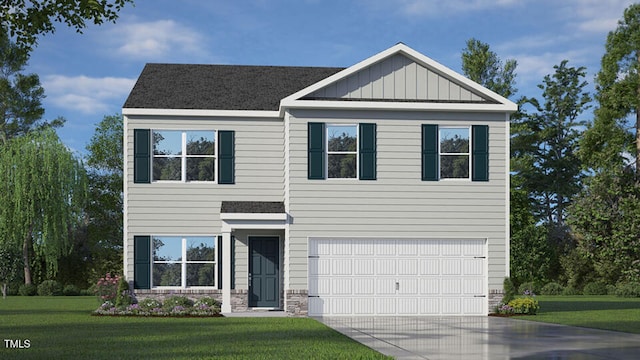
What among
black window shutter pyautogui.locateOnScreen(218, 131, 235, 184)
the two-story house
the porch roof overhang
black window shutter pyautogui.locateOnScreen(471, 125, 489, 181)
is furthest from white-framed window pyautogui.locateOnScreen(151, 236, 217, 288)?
black window shutter pyautogui.locateOnScreen(471, 125, 489, 181)

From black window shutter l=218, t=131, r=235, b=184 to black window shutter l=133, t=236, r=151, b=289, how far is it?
2822 millimetres

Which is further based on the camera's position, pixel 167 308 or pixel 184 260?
pixel 184 260

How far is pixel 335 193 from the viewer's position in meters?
24.6

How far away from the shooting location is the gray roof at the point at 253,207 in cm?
2488

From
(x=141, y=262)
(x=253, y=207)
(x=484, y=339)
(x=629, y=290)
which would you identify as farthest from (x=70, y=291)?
(x=484, y=339)

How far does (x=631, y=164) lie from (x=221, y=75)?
2190cm

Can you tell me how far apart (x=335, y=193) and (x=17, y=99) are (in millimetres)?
32189

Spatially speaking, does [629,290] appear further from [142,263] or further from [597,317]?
[142,263]

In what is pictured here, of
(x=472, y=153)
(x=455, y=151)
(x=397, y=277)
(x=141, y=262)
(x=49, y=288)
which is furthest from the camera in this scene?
(x=49, y=288)

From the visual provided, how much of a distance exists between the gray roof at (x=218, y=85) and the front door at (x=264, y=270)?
13.4ft

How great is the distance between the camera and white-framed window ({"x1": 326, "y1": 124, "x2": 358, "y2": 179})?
24.8 metres

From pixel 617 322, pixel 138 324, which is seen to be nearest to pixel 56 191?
pixel 138 324

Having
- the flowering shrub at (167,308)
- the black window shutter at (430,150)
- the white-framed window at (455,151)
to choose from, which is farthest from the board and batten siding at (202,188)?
the white-framed window at (455,151)

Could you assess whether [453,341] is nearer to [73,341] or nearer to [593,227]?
[73,341]
